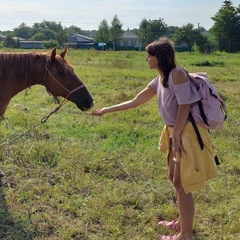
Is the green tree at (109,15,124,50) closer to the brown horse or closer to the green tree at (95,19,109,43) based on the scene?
the green tree at (95,19,109,43)

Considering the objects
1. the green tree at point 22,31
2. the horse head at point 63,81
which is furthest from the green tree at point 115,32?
the green tree at point 22,31

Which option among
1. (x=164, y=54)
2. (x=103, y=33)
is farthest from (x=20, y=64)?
(x=103, y=33)

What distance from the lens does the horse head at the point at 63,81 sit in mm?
3852

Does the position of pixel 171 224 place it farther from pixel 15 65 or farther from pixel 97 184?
pixel 15 65

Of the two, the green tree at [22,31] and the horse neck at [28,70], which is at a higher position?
the green tree at [22,31]

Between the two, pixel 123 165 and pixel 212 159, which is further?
pixel 123 165

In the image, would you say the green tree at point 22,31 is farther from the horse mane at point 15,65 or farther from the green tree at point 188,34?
the horse mane at point 15,65

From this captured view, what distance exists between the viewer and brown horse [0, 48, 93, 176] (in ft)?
12.6

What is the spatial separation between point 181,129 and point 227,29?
51.1m

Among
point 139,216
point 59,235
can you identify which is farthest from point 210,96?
point 59,235

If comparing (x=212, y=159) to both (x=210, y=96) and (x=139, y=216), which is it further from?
(x=139, y=216)

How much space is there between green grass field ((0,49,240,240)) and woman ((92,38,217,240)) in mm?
669

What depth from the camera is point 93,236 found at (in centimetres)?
304

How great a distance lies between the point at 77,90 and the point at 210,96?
5.89 feet
